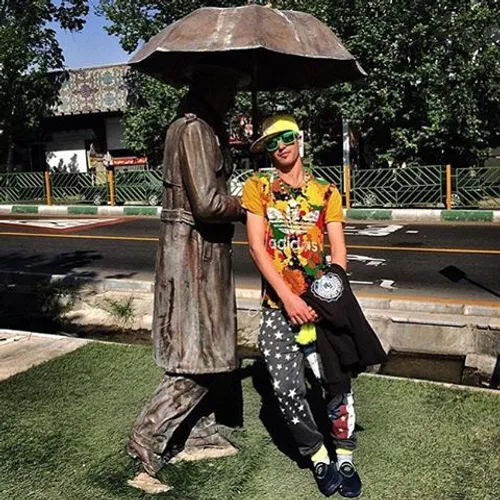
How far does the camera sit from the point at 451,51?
15227mm

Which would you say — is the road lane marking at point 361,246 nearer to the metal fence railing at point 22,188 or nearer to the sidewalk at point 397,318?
the sidewalk at point 397,318

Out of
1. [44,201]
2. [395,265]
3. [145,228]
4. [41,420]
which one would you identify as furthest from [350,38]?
[41,420]

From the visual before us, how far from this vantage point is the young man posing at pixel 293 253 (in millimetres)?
2877


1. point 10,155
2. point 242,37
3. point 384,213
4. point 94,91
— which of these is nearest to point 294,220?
point 242,37

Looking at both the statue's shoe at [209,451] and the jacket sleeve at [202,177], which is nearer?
the jacket sleeve at [202,177]

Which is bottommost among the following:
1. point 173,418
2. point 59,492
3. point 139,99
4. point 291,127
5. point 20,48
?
point 59,492

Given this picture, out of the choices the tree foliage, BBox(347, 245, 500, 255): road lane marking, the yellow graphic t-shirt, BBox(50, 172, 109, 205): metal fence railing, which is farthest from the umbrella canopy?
BBox(50, 172, 109, 205): metal fence railing

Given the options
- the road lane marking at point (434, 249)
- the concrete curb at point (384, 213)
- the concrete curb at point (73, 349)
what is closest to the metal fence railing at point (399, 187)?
the concrete curb at point (384, 213)

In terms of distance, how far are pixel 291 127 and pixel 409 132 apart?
13.8 m

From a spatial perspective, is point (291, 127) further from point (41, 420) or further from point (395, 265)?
point (395, 265)

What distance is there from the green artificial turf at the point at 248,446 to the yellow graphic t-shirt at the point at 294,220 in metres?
1.00

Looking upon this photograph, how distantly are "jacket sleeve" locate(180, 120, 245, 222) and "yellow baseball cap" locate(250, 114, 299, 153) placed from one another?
0.83 ft

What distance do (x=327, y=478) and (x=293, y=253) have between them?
105 centimetres

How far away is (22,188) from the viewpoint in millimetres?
21531
